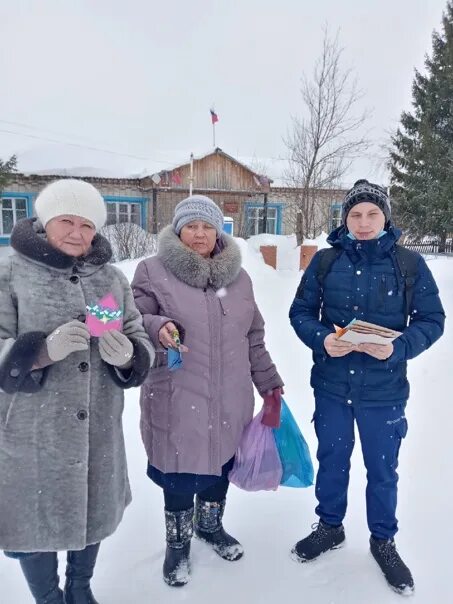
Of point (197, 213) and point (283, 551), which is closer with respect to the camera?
point (197, 213)

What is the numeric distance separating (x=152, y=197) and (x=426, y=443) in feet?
53.3

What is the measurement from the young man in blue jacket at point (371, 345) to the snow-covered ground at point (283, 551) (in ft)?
0.39

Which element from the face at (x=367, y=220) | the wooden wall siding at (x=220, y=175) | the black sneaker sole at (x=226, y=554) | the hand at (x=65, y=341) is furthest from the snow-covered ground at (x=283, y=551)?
the wooden wall siding at (x=220, y=175)

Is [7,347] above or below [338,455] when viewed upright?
above

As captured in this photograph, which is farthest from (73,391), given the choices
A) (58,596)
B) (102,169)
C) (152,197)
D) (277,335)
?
(102,169)

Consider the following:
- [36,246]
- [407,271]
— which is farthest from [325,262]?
[36,246]

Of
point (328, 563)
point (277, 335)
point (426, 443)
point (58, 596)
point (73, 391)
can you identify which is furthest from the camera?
point (277, 335)

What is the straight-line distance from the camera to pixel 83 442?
1676 mm

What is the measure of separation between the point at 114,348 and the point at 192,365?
1.73 ft

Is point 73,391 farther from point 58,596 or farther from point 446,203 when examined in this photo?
point 446,203

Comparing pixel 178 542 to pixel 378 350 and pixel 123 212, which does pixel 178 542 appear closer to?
pixel 378 350

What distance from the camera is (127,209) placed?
18.8 meters

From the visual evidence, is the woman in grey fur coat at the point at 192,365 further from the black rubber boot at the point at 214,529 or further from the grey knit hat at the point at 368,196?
the grey knit hat at the point at 368,196

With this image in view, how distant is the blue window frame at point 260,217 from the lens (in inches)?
798
